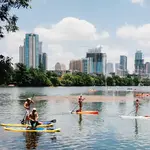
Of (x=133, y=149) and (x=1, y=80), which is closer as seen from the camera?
(x=1, y=80)

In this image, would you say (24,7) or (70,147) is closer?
(24,7)

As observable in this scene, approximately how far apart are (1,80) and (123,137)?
1571 cm

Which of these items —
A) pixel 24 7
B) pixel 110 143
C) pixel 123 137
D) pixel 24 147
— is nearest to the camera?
pixel 24 7

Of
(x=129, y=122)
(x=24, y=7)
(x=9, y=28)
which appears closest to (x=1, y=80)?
(x=9, y=28)

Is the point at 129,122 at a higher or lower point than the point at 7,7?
lower

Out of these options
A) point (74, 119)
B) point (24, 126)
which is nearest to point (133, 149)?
point (24, 126)

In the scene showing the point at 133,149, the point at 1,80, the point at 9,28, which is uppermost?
the point at 9,28

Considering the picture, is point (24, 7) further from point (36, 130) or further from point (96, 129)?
point (96, 129)

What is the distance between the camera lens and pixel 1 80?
18.1 metres

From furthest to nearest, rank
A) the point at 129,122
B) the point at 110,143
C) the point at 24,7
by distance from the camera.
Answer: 1. the point at 129,122
2. the point at 110,143
3. the point at 24,7

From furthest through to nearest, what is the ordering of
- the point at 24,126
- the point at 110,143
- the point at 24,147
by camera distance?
the point at 24,126, the point at 110,143, the point at 24,147

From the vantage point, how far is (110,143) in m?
27.8

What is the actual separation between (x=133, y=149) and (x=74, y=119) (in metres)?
→ 17.2

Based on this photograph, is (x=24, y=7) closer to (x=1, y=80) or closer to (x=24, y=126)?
(x=1, y=80)
